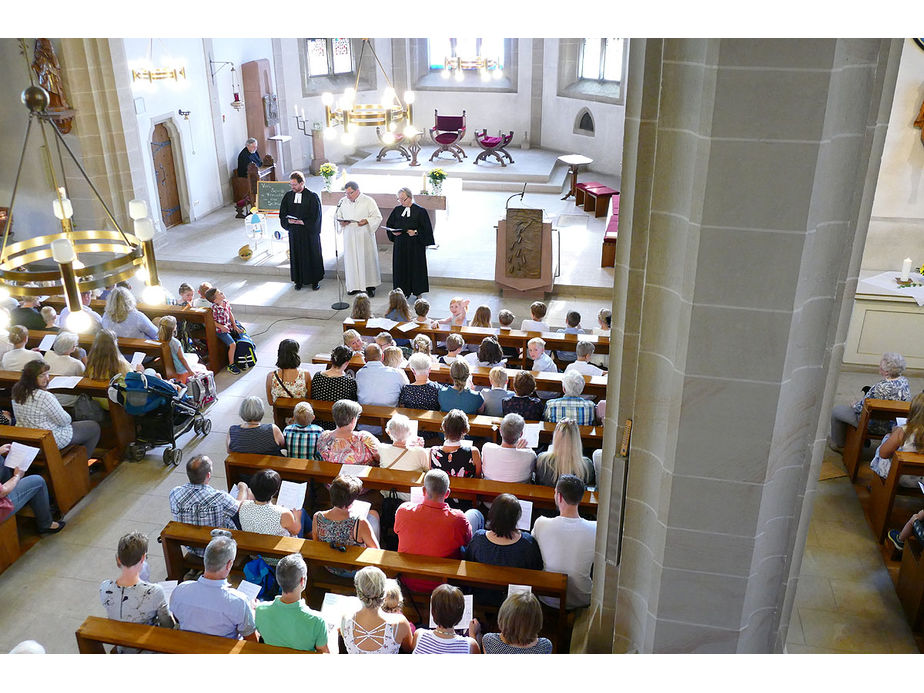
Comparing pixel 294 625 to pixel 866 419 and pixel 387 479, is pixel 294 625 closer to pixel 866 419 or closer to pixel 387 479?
pixel 387 479

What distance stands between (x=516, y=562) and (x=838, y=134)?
2.91 meters

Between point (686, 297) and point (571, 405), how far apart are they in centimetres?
333

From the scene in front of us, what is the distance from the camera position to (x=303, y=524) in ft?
18.1

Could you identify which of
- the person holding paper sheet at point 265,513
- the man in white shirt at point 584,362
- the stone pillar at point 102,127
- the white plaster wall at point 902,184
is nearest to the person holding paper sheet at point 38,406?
the person holding paper sheet at point 265,513

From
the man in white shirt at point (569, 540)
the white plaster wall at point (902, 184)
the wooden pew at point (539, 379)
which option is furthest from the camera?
the white plaster wall at point (902, 184)

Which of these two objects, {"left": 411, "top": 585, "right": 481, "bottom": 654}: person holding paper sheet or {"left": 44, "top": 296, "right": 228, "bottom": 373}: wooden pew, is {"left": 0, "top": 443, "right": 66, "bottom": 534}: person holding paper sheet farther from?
{"left": 411, "top": 585, "right": 481, "bottom": 654}: person holding paper sheet

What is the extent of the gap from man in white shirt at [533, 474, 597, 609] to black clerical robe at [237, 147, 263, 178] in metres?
11.5

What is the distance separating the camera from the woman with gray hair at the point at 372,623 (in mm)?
3984

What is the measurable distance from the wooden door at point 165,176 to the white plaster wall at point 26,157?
1.75 meters

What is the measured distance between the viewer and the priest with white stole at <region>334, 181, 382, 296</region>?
35.3 ft

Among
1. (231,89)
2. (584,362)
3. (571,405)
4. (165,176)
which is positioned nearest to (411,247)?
(584,362)

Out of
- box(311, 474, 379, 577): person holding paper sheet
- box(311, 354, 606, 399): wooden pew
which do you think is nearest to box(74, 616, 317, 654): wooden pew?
box(311, 474, 379, 577): person holding paper sheet

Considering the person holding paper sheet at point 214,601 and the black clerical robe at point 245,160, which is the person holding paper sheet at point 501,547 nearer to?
the person holding paper sheet at point 214,601
